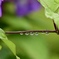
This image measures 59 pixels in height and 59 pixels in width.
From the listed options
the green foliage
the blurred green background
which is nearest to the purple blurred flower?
the blurred green background

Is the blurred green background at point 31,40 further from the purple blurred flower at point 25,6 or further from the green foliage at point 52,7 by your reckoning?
the green foliage at point 52,7

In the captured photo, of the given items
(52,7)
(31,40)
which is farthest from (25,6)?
(52,7)

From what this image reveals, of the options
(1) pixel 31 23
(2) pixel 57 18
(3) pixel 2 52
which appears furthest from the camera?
(1) pixel 31 23

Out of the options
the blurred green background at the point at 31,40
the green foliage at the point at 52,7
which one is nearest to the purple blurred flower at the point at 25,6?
the blurred green background at the point at 31,40

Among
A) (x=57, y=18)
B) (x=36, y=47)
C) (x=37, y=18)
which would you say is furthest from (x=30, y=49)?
(x=57, y=18)

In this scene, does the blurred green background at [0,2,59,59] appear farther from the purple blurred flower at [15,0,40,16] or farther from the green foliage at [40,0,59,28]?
the green foliage at [40,0,59,28]

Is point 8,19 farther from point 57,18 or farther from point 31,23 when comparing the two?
point 57,18
